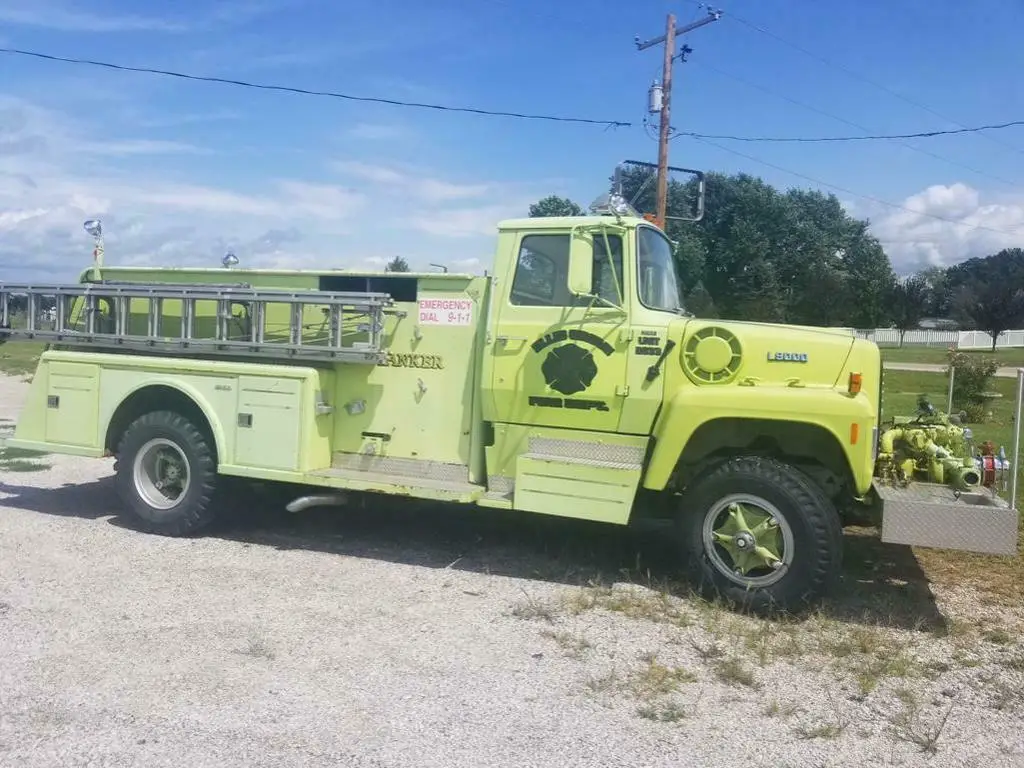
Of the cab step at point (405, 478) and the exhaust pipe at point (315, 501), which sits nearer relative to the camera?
the cab step at point (405, 478)

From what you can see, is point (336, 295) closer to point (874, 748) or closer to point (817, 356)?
point (817, 356)

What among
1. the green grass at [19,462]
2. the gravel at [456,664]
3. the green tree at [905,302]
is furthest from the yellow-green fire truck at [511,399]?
the green tree at [905,302]

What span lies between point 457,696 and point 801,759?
156 cm

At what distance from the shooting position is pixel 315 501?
6691 mm

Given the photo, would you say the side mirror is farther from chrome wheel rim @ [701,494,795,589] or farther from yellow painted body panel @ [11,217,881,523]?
chrome wheel rim @ [701,494,795,589]

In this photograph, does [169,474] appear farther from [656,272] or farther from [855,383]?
[855,383]

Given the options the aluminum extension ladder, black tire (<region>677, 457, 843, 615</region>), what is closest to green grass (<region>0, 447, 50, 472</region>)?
the aluminum extension ladder

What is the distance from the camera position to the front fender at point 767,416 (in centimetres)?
537

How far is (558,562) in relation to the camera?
6684 millimetres

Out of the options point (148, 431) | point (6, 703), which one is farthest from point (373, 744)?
point (148, 431)

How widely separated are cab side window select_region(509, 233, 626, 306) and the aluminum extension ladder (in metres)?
1.02

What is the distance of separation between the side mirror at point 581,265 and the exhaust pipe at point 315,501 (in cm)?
236

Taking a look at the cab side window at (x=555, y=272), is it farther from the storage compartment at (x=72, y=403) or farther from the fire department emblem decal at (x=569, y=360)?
the storage compartment at (x=72, y=403)

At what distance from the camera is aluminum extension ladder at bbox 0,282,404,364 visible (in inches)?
262
